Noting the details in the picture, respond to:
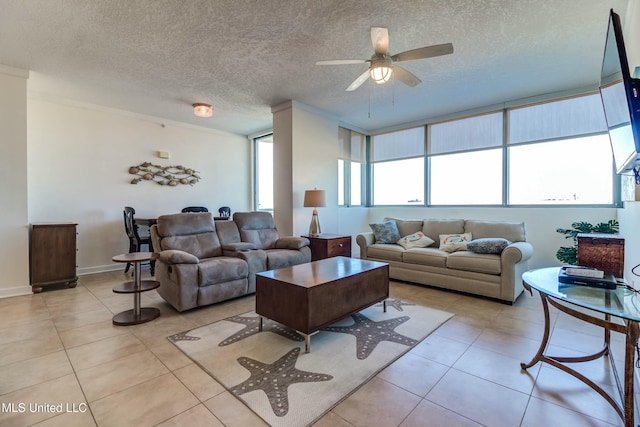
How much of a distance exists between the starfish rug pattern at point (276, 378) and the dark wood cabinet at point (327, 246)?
2.30 meters

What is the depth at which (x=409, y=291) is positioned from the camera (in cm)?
374

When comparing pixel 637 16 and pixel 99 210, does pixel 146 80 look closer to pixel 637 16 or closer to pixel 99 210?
pixel 99 210

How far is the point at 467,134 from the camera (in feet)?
16.8

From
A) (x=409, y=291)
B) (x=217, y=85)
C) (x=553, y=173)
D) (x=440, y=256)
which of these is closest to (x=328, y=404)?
(x=409, y=291)

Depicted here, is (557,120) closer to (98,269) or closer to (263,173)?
(263,173)

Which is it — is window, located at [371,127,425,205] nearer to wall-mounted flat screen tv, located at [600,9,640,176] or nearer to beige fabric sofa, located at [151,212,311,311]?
beige fabric sofa, located at [151,212,311,311]

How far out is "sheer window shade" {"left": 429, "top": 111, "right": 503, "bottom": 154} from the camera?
4.81m

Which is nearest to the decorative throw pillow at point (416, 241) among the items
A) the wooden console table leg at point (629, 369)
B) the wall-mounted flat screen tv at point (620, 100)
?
the wall-mounted flat screen tv at point (620, 100)

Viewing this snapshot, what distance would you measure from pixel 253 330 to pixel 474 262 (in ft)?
8.75

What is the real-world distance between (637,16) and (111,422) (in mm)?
4282

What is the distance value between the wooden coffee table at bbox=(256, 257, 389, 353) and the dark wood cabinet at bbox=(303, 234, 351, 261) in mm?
1408

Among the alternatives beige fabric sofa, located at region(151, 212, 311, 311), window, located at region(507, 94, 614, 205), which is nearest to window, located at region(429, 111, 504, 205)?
window, located at region(507, 94, 614, 205)

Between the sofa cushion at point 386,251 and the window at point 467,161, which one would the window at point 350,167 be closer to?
the window at point 467,161

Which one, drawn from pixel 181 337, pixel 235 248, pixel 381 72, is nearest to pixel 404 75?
pixel 381 72
